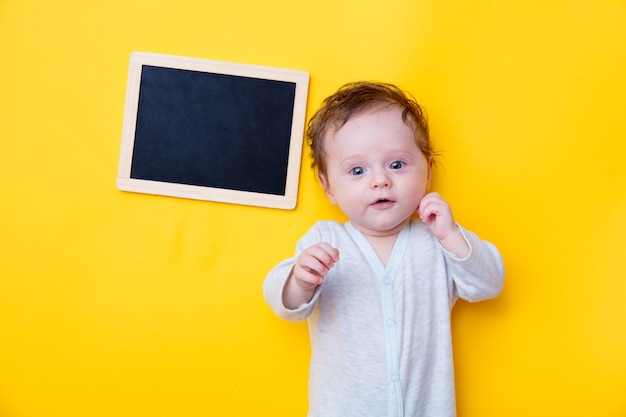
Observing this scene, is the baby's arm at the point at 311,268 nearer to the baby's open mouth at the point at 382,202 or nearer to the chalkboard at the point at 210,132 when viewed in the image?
the baby's open mouth at the point at 382,202

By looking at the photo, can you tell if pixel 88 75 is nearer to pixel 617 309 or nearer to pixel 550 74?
pixel 550 74

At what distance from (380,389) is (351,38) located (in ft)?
2.53

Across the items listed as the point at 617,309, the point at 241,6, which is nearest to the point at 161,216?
the point at 241,6

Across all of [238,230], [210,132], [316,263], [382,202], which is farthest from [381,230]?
[210,132]

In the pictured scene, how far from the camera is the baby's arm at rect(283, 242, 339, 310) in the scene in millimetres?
907

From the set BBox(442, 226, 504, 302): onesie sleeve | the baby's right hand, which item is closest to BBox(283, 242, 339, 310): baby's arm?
the baby's right hand

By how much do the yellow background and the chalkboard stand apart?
1.7 inches

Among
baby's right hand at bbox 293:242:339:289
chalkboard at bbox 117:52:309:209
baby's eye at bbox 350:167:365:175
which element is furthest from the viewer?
chalkboard at bbox 117:52:309:209

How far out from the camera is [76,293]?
3.92 ft

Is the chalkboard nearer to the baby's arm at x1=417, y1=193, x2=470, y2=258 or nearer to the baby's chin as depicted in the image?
the baby's chin

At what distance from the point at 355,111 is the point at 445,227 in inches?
11.3

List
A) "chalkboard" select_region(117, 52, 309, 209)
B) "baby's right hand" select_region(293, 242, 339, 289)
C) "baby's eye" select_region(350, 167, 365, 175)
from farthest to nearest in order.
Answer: "chalkboard" select_region(117, 52, 309, 209) < "baby's eye" select_region(350, 167, 365, 175) < "baby's right hand" select_region(293, 242, 339, 289)

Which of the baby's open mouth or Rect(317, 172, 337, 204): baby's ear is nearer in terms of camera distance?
the baby's open mouth

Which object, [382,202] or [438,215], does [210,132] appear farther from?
[438,215]
